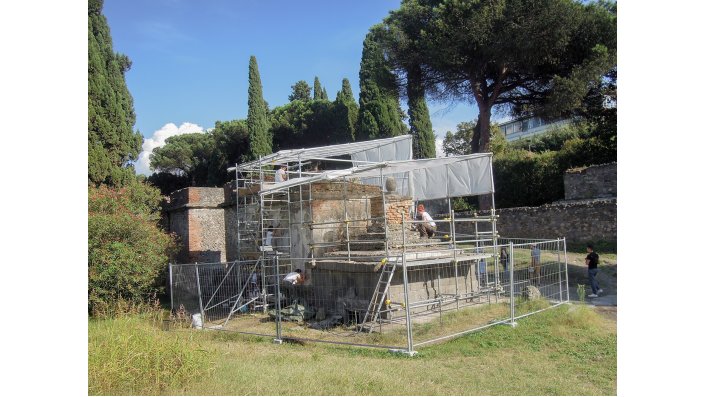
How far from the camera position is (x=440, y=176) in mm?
14594

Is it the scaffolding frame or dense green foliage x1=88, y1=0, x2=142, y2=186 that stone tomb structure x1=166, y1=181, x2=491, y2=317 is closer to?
the scaffolding frame

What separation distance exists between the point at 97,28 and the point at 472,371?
18442 mm

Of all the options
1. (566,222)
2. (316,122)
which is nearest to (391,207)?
(566,222)

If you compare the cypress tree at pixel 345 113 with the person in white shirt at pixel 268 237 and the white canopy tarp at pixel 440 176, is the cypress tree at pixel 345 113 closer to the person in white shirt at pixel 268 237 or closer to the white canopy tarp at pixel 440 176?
the white canopy tarp at pixel 440 176

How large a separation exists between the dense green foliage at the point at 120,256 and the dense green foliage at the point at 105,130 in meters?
→ 2.66

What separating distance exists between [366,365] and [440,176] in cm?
857

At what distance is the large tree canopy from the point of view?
19.7m

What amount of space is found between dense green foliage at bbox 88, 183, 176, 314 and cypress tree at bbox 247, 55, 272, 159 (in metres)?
17.0

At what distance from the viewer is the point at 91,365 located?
17.9ft

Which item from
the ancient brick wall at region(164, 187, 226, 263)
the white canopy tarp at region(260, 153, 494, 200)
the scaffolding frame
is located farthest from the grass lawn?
the ancient brick wall at region(164, 187, 226, 263)

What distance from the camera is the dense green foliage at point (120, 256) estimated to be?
38.6 feet

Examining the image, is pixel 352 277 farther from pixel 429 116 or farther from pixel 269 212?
pixel 429 116

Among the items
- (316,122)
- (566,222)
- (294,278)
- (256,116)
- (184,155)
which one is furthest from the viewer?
(184,155)

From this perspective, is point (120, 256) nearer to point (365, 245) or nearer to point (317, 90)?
point (365, 245)
